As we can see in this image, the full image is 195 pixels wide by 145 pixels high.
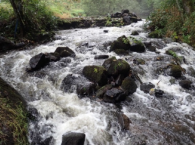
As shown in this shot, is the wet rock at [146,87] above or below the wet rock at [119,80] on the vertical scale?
below

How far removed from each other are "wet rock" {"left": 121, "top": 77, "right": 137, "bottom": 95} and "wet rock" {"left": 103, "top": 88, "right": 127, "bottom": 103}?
1.43ft

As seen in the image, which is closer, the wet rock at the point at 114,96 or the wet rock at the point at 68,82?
the wet rock at the point at 114,96

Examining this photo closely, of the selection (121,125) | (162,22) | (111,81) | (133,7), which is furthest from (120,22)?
(133,7)

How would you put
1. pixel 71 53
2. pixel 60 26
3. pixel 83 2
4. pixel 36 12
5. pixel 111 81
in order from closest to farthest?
pixel 111 81
pixel 71 53
pixel 36 12
pixel 60 26
pixel 83 2

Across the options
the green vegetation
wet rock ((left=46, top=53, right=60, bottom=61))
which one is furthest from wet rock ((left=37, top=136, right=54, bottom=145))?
the green vegetation

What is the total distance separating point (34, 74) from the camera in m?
6.69

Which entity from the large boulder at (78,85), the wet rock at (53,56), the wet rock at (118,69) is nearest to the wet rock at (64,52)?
the wet rock at (53,56)

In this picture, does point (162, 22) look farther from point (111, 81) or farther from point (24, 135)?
point (24, 135)

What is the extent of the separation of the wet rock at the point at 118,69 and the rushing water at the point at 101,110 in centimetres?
93

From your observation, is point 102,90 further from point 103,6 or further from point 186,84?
point 103,6

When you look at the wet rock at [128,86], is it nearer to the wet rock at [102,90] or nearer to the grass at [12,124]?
the wet rock at [102,90]

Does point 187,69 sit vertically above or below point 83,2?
below

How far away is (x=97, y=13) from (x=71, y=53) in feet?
75.4

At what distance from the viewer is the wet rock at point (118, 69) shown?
6379 millimetres
